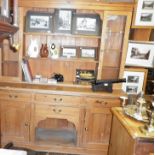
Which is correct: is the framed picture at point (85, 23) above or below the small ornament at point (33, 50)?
above

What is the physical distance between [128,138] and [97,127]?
114 cm

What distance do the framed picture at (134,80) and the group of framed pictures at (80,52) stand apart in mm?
518

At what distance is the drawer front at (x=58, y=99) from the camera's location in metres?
2.52

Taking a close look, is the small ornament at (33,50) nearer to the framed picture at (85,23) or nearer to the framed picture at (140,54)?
the framed picture at (85,23)

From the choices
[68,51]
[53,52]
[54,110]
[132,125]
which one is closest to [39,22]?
[53,52]

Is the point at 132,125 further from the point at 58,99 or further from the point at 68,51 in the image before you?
the point at 68,51

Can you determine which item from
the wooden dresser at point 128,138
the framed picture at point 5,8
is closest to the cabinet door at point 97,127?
the wooden dresser at point 128,138

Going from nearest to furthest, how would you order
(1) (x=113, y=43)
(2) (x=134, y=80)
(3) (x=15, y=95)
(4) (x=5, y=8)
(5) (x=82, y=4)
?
1. (4) (x=5, y=8)
2. (5) (x=82, y=4)
3. (3) (x=15, y=95)
4. (1) (x=113, y=43)
5. (2) (x=134, y=80)

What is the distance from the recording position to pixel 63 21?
2619 millimetres

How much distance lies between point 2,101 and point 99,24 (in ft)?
5.25

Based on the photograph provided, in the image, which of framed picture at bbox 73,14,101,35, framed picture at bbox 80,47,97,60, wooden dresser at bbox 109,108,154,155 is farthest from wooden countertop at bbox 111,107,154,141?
framed picture at bbox 73,14,101,35

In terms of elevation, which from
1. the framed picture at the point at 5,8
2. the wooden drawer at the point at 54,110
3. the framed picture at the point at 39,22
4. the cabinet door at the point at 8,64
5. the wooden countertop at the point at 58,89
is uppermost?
→ the framed picture at the point at 39,22

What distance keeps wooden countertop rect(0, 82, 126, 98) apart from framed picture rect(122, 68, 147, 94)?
9.9 inches

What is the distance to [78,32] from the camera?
262 cm
